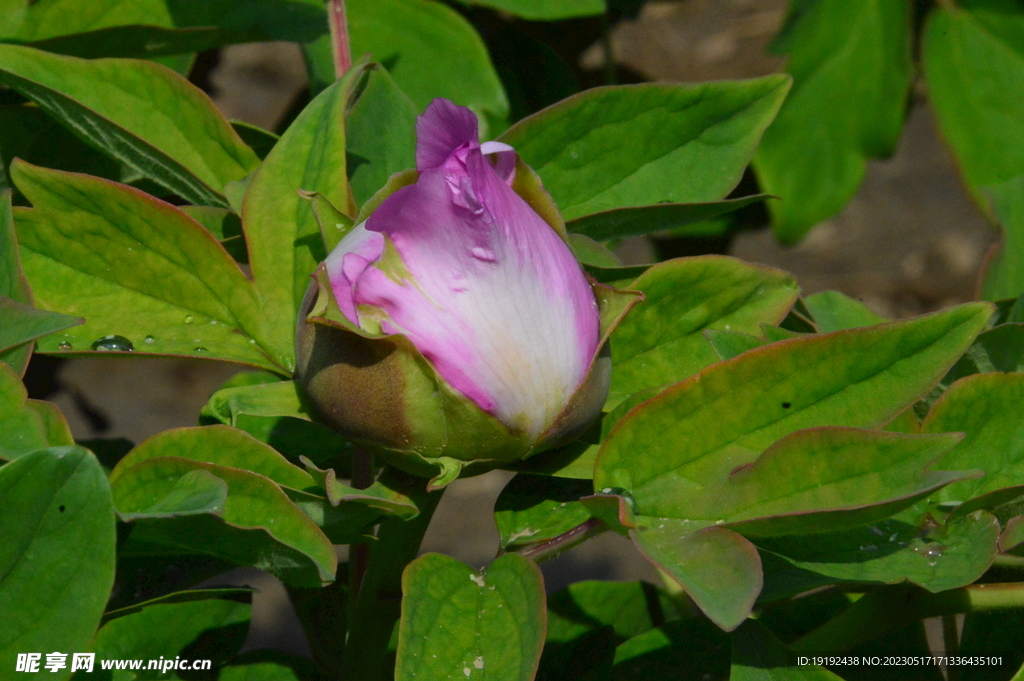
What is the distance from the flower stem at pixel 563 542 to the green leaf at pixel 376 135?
257 mm

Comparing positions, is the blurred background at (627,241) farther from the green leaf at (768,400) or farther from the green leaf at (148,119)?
the green leaf at (768,400)

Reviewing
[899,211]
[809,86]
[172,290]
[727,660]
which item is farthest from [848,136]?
[899,211]

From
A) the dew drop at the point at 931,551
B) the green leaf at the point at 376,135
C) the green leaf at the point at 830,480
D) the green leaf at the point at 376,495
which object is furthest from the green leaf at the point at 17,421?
the dew drop at the point at 931,551

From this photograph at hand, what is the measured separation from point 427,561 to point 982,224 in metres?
2.98

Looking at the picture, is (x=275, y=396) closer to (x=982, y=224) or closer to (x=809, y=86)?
(x=809, y=86)

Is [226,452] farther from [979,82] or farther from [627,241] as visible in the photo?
[627,241]

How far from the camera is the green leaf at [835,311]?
69 centimetres

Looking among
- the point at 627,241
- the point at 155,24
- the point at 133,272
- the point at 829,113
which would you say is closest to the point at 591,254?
the point at 133,272

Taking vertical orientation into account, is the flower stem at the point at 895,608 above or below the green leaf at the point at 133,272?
below

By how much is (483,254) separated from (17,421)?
9.8 inches

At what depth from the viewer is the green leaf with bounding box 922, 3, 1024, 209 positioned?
56.8 inches

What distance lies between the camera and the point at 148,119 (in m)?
0.65

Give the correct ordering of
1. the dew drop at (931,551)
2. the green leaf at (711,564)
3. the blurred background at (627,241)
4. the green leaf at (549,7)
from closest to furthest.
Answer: the green leaf at (711,564) < the dew drop at (931,551) < the green leaf at (549,7) < the blurred background at (627,241)

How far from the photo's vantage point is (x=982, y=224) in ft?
9.91
